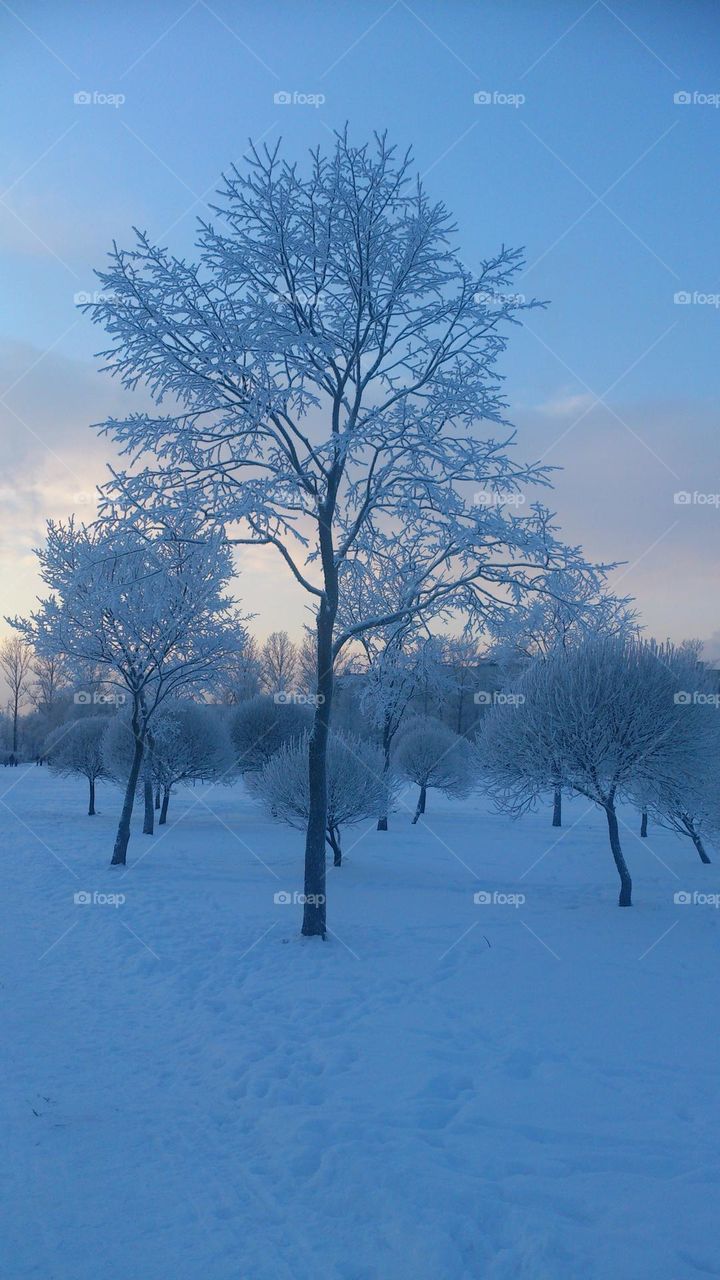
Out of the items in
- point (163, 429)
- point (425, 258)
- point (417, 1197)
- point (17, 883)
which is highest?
point (425, 258)

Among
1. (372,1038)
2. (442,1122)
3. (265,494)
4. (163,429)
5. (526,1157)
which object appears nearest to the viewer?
(526,1157)

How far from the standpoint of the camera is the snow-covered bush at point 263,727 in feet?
121

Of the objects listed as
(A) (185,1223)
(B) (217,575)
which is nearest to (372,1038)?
(A) (185,1223)

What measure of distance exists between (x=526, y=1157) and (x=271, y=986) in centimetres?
424

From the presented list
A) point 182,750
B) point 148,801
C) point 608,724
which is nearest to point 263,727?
point 182,750

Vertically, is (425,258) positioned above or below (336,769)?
above

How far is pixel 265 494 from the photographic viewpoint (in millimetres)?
9305

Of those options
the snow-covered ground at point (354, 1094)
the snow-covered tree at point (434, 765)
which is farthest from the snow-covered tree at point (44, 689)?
the snow-covered ground at point (354, 1094)

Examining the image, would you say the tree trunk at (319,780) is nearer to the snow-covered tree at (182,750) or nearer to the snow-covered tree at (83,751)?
the snow-covered tree at (182,750)

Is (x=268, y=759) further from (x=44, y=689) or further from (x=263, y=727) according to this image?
(x=44, y=689)

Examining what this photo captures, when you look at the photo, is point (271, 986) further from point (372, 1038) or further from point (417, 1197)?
point (417, 1197)

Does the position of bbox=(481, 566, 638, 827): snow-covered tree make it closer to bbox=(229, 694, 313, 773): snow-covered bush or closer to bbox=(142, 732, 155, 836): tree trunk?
bbox=(142, 732, 155, 836): tree trunk

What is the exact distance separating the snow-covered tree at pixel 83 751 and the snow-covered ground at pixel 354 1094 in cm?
2199

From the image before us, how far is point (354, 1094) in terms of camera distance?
19.4 feet
